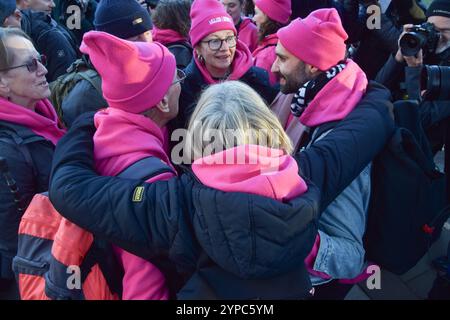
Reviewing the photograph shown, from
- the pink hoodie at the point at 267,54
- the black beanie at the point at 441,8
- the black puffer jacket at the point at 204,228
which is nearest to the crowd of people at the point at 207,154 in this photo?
the black puffer jacket at the point at 204,228

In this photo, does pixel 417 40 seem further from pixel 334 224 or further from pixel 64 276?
pixel 64 276

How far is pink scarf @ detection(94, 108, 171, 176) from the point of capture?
4.52 ft

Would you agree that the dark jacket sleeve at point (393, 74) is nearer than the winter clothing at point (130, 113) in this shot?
No

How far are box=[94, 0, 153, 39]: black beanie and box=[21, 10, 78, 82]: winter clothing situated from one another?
91 centimetres

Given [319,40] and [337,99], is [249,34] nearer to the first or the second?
[319,40]

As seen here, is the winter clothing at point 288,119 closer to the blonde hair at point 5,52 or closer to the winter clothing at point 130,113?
the winter clothing at point 130,113

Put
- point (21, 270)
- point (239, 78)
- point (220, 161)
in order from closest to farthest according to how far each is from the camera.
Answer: point (220, 161) < point (21, 270) < point (239, 78)

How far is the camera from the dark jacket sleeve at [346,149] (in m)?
1.37

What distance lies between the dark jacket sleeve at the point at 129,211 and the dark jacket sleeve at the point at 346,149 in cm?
44

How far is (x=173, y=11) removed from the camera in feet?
9.88

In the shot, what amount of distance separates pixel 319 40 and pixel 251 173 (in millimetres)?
994

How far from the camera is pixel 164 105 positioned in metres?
1.65
